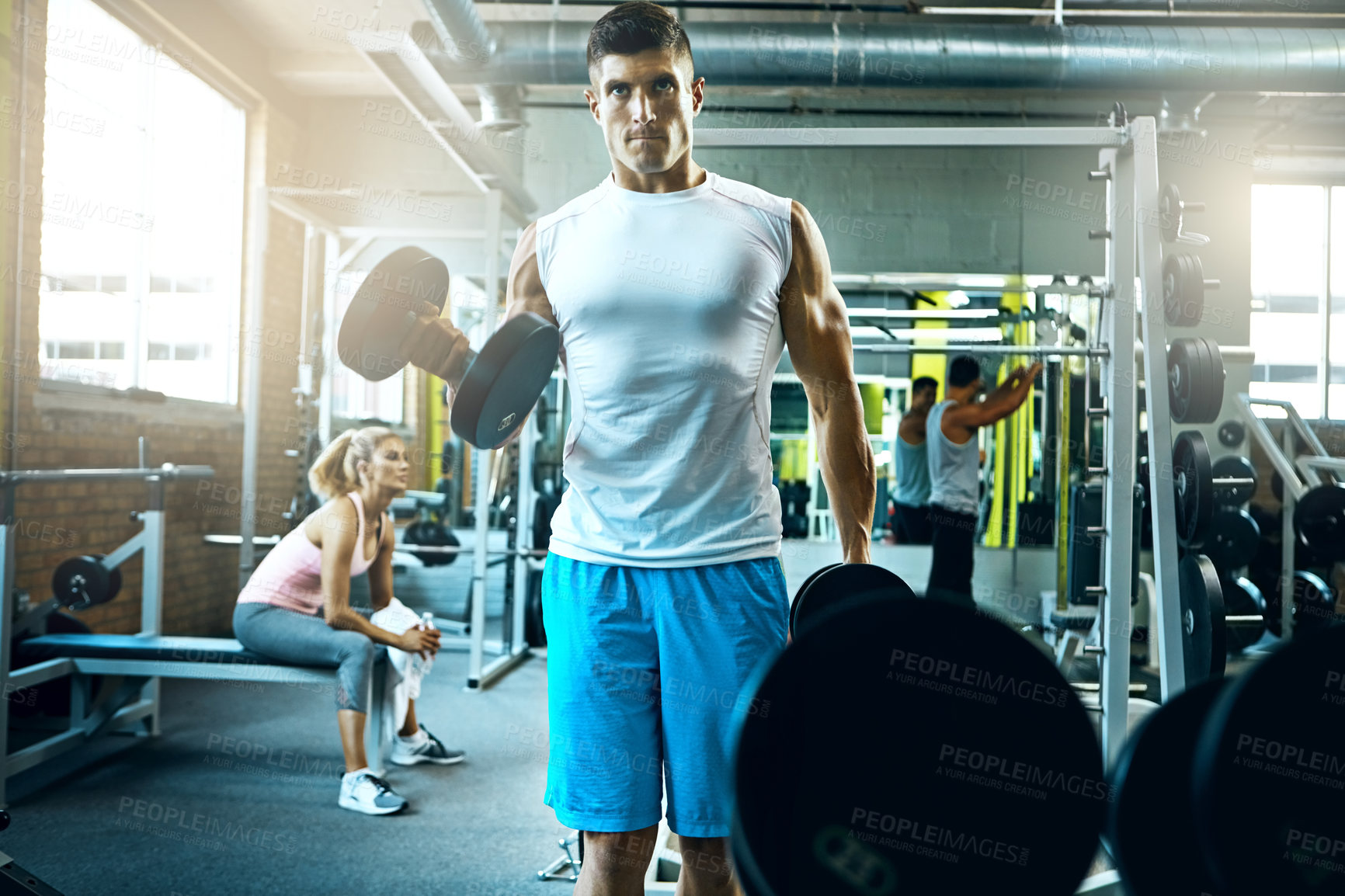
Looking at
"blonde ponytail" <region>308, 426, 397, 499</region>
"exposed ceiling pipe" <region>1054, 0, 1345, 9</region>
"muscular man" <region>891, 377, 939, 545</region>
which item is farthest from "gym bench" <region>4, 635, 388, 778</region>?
"exposed ceiling pipe" <region>1054, 0, 1345, 9</region>

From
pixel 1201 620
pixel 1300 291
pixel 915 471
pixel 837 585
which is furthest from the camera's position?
pixel 1300 291

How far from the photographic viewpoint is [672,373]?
1181 mm

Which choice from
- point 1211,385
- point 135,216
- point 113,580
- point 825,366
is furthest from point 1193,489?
point 135,216

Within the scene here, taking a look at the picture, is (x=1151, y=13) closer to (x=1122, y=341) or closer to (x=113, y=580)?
(x=1122, y=341)

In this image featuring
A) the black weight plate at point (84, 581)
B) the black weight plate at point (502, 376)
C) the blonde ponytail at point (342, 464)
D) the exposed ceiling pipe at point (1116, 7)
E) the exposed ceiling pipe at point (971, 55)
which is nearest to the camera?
the black weight plate at point (502, 376)

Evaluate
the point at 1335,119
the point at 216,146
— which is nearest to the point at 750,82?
the point at 216,146

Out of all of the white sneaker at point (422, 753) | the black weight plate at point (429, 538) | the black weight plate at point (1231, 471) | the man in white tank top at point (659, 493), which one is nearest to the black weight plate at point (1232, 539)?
the black weight plate at point (1231, 471)

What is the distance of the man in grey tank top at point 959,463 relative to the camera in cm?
424

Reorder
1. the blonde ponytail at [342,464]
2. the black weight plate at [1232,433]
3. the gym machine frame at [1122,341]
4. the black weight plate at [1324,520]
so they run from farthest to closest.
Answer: the black weight plate at [1232,433] → the black weight plate at [1324,520] → the blonde ponytail at [342,464] → the gym machine frame at [1122,341]

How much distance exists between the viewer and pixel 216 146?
5.26m

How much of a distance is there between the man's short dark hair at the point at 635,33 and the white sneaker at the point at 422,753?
253 centimetres

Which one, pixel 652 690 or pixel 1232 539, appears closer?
pixel 652 690

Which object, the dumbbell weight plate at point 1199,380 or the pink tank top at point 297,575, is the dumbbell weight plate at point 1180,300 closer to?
the dumbbell weight plate at point 1199,380

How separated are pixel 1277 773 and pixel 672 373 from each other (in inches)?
30.4
